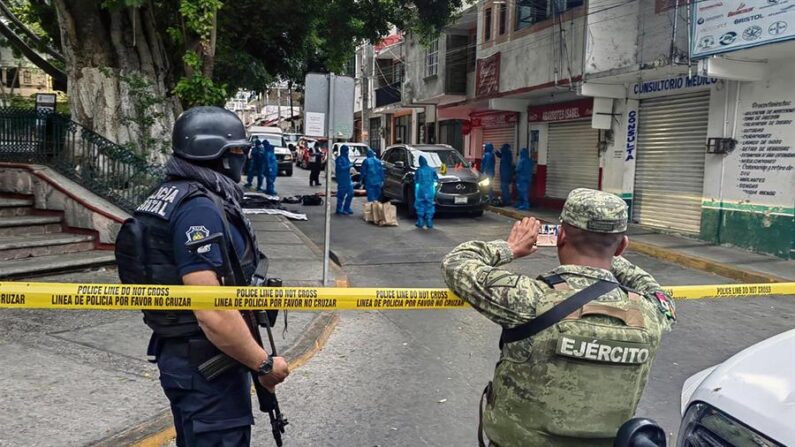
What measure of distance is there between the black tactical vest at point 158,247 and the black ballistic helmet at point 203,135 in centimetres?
13

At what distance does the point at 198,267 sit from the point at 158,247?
0.20m

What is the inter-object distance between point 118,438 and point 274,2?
10.8m

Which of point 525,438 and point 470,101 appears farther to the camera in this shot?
point 470,101

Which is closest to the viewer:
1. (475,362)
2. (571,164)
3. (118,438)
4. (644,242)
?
(118,438)

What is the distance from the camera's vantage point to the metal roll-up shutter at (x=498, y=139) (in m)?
19.4

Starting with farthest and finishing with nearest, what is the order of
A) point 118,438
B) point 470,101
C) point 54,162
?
point 470,101 < point 54,162 < point 118,438

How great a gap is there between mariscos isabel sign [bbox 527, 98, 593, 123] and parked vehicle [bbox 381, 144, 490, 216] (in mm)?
2749

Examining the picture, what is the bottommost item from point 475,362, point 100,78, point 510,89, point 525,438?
point 475,362

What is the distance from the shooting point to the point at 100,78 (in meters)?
8.98

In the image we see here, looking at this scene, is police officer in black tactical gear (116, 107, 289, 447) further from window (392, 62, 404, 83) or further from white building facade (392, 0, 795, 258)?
window (392, 62, 404, 83)

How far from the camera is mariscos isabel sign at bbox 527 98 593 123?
15.4m

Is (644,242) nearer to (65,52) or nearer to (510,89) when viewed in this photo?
(510,89)

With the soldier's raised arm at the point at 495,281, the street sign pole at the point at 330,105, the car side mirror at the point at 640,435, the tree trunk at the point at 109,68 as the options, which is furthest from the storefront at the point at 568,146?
the car side mirror at the point at 640,435

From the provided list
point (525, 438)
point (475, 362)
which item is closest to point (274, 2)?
point (475, 362)
